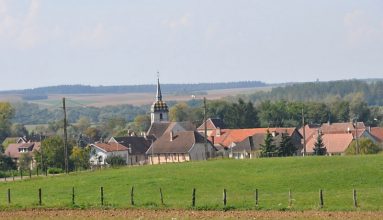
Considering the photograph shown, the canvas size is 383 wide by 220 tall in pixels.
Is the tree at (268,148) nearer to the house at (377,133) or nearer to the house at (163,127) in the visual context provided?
the house at (377,133)

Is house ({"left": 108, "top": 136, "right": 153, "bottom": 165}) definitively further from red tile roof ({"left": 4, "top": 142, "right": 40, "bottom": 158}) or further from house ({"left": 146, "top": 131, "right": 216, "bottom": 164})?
red tile roof ({"left": 4, "top": 142, "right": 40, "bottom": 158})

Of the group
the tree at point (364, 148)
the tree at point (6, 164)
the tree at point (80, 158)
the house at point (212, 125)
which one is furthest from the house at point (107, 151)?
the tree at point (364, 148)

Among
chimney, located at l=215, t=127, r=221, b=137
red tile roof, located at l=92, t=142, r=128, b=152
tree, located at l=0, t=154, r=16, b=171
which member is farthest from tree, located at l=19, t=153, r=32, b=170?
chimney, located at l=215, t=127, r=221, b=137

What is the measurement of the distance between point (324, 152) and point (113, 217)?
80725 mm

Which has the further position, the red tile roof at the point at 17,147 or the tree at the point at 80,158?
the red tile roof at the point at 17,147

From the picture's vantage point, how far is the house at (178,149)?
12217 cm

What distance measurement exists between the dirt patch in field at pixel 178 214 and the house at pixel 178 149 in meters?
76.1

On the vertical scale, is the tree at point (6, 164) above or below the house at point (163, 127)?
below

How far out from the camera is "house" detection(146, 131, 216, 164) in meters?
122

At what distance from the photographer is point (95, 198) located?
181ft

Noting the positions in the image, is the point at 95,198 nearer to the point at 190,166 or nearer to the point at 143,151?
the point at 190,166

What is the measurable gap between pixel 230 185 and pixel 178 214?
20801 mm

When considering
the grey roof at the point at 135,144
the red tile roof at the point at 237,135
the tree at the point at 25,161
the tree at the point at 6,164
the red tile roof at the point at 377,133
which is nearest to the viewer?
the tree at the point at 6,164

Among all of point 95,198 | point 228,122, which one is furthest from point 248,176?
point 228,122
